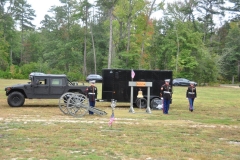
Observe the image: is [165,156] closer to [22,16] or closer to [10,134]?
[10,134]

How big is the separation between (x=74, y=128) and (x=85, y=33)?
48299 millimetres

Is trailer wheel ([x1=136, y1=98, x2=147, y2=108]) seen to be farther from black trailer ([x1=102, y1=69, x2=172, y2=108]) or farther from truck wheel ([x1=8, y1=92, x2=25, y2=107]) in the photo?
truck wheel ([x1=8, y1=92, x2=25, y2=107])

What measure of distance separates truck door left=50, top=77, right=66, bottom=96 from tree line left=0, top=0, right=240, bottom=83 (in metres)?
25.3

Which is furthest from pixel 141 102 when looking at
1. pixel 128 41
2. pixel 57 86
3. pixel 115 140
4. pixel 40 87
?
pixel 128 41

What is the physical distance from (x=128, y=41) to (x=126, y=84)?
94.4 ft

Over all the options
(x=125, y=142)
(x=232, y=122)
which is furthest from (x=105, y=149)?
(x=232, y=122)

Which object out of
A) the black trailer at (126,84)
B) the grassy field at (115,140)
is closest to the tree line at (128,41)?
the black trailer at (126,84)

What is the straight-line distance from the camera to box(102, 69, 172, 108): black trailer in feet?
62.9

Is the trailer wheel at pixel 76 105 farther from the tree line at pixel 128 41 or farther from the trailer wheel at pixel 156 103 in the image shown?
the tree line at pixel 128 41

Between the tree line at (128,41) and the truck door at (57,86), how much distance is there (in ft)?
82.9

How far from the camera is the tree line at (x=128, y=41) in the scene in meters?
48.2

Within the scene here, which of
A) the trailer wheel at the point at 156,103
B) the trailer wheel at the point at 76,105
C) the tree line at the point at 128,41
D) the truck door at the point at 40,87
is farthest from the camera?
the tree line at the point at 128,41

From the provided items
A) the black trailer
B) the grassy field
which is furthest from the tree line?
the grassy field

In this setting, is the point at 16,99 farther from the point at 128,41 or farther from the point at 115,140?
the point at 128,41
